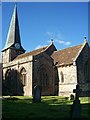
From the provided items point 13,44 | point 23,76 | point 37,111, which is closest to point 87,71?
point 23,76

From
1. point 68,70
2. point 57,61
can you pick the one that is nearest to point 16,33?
point 57,61

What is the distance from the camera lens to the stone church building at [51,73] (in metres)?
32.2

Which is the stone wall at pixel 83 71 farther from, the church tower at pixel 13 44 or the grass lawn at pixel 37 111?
the church tower at pixel 13 44

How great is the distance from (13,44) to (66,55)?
1290cm

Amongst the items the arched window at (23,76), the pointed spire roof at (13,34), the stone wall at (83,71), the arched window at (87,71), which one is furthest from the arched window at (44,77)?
the pointed spire roof at (13,34)

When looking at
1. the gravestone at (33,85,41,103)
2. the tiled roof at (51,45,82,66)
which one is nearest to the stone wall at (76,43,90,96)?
the tiled roof at (51,45,82,66)

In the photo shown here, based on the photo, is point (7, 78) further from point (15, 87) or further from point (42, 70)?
point (42, 70)

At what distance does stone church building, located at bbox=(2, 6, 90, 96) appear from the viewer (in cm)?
3219

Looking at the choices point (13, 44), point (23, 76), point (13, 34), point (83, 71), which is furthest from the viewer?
point (13, 34)

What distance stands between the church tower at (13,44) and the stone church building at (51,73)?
6.17m

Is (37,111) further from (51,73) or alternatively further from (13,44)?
(13,44)

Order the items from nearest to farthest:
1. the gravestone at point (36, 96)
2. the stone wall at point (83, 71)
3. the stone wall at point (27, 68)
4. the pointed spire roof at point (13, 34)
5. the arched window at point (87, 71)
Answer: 1. the gravestone at point (36, 96)
2. the stone wall at point (27, 68)
3. the stone wall at point (83, 71)
4. the arched window at point (87, 71)
5. the pointed spire roof at point (13, 34)

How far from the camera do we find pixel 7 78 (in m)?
39.0

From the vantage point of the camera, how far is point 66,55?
3653cm
